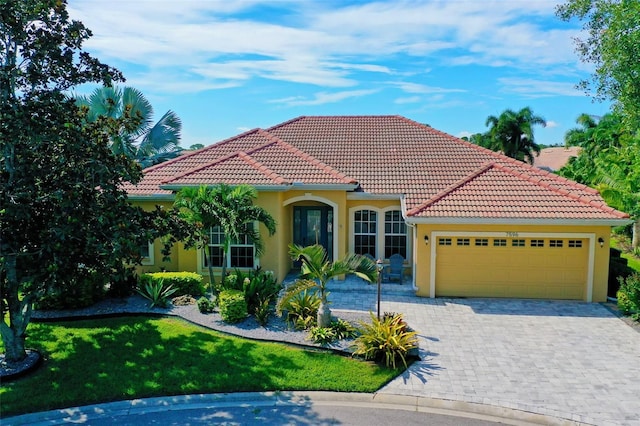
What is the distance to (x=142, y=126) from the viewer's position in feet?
72.5

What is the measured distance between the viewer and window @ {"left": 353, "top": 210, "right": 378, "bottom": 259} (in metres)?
18.1

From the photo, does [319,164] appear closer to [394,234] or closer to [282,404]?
[394,234]

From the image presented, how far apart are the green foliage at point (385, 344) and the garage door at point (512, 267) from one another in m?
5.19

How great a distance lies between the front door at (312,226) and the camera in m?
18.3

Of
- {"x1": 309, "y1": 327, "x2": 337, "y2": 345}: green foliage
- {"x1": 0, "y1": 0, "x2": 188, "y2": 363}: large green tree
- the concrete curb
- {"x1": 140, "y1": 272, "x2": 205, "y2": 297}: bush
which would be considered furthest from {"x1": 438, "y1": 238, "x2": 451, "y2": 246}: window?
{"x1": 0, "y1": 0, "x2": 188, "y2": 363}: large green tree

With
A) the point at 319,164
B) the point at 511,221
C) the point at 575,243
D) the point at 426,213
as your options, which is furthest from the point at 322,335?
the point at 575,243

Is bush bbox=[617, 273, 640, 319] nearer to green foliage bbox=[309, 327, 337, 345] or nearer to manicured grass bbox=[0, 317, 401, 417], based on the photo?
manicured grass bbox=[0, 317, 401, 417]

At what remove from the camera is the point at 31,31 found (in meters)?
9.16

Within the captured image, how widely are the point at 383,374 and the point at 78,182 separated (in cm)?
731

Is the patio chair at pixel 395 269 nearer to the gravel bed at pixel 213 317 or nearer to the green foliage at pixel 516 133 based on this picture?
the gravel bed at pixel 213 317

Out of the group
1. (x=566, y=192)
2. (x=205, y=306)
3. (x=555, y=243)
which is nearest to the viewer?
(x=205, y=306)

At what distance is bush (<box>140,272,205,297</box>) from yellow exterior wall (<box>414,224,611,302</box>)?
705 centimetres

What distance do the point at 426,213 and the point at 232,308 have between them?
6.86 m

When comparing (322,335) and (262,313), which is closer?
(322,335)
